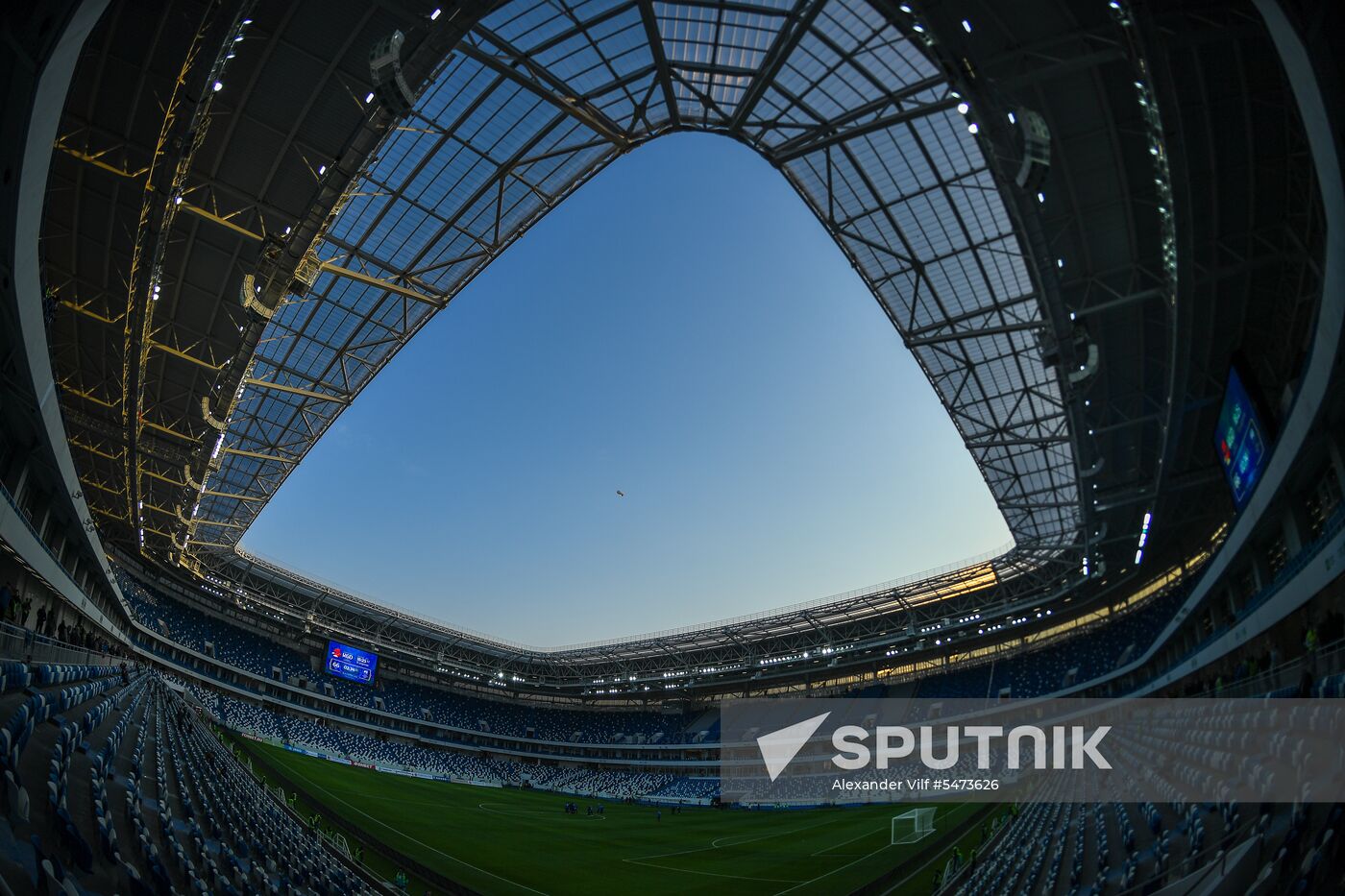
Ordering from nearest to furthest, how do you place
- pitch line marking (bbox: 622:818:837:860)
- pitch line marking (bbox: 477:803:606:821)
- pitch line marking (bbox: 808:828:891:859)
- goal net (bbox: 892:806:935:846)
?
pitch line marking (bbox: 808:828:891:859)
pitch line marking (bbox: 622:818:837:860)
goal net (bbox: 892:806:935:846)
pitch line marking (bbox: 477:803:606:821)

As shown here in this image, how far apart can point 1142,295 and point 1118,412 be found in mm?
8766

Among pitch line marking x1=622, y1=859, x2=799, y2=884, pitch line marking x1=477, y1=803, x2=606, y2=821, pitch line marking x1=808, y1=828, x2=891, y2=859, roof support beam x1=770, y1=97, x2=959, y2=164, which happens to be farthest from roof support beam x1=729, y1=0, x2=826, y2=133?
pitch line marking x1=477, y1=803, x2=606, y2=821

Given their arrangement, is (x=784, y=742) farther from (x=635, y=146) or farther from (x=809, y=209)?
(x=635, y=146)

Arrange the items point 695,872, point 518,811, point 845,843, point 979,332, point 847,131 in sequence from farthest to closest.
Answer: point 518,811 → point 845,843 → point 695,872 → point 979,332 → point 847,131

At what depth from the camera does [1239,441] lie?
2200 cm

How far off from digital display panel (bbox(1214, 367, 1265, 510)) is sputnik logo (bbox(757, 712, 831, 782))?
49.0m

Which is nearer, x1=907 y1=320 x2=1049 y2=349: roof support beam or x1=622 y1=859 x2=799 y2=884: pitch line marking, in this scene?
x1=907 y1=320 x2=1049 y2=349: roof support beam

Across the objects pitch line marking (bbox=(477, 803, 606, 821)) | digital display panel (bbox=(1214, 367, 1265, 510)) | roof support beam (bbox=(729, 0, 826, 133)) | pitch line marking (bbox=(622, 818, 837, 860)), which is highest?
roof support beam (bbox=(729, 0, 826, 133))

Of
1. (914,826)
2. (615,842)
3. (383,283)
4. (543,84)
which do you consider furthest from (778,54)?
(615,842)

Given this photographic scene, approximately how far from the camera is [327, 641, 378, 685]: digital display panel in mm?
64500

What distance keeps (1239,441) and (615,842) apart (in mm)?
32199

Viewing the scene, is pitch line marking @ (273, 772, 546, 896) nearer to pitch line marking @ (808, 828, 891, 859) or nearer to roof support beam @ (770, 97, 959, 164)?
pitch line marking @ (808, 828, 891, 859)

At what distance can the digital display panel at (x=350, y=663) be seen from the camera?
64500 millimetres

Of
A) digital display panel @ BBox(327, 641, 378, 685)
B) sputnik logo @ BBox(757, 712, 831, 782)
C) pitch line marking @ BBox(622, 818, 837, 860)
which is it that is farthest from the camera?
sputnik logo @ BBox(757, 712, 831, 782)
